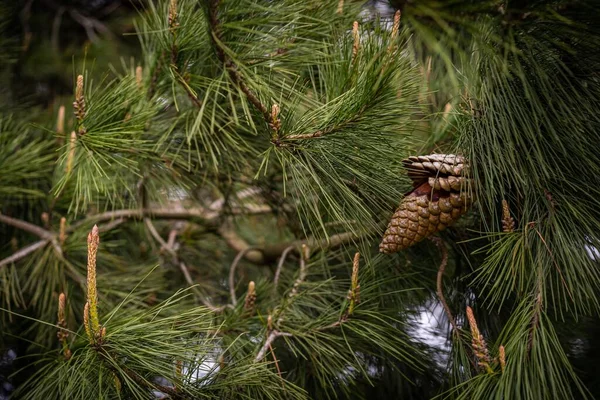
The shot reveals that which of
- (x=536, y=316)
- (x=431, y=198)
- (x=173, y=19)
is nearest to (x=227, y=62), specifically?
(x=173, y=19)

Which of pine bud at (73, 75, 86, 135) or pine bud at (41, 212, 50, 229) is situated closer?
pine bud at (73, 75, 86, 135)

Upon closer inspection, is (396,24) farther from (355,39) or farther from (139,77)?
(139,77)

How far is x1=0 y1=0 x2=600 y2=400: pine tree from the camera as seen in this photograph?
70 cm

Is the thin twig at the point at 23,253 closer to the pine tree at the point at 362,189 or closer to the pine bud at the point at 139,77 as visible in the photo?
the pine tree at the point at 362,189

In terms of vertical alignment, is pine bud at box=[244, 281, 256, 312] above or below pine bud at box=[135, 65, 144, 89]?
below

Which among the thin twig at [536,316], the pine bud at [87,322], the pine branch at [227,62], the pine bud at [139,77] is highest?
the pine branch at [227,62]

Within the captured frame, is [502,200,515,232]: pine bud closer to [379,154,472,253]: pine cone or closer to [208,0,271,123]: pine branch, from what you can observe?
[379,154,472,253]: pine cone

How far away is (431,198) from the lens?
762 millimetres

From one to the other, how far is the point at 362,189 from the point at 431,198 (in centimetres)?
10

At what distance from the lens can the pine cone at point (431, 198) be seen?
2.51 feet

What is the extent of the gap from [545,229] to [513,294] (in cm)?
19

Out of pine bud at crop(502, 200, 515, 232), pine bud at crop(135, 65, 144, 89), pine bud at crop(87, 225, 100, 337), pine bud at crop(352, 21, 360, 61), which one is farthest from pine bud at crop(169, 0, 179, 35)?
pine bud at crop(502, 200, 515, 232)

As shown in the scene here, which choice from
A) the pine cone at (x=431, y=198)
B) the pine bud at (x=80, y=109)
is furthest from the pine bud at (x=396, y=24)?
the pine bud at (x=80, y=109)

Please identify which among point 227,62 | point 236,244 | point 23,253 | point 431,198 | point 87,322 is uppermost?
point 227,62
